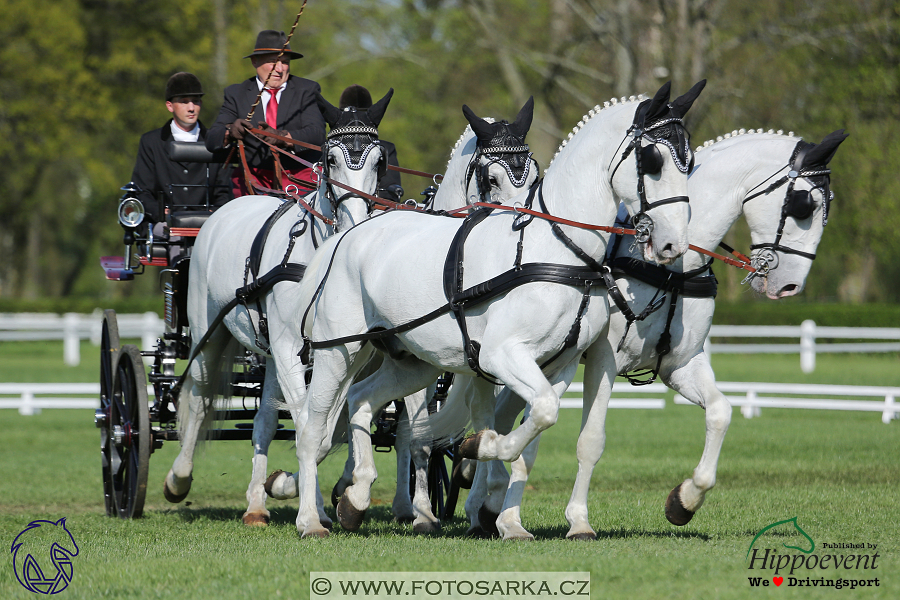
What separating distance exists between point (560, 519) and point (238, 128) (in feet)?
11.2

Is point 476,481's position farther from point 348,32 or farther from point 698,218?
point 348,32

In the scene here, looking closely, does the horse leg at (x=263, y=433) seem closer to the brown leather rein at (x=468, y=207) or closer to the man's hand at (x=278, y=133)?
the brown leather rein at (x=468, y=207)

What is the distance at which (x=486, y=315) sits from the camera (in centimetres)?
544

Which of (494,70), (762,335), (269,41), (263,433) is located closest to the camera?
(263,433)

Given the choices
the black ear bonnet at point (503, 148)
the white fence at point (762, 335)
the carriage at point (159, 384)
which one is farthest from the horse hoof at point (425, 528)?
the white fence at point (762, 335)

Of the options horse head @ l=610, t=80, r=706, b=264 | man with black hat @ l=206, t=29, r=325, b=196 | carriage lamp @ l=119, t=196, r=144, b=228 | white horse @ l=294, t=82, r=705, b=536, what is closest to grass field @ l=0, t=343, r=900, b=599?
white horse @ l=294, t=82, r=705, b=536

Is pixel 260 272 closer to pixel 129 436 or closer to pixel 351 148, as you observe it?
pixel 351 148

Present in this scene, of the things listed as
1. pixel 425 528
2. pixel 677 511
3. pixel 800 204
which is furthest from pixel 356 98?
pixel 677 511

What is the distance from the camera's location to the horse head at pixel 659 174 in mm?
5035

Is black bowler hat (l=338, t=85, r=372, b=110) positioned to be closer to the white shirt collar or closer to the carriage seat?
the carriage seat

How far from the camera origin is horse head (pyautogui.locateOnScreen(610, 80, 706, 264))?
504cm

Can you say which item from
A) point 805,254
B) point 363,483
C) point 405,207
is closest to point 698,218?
point 805,254

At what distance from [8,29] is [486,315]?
2828 cm

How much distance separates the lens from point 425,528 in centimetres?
649
